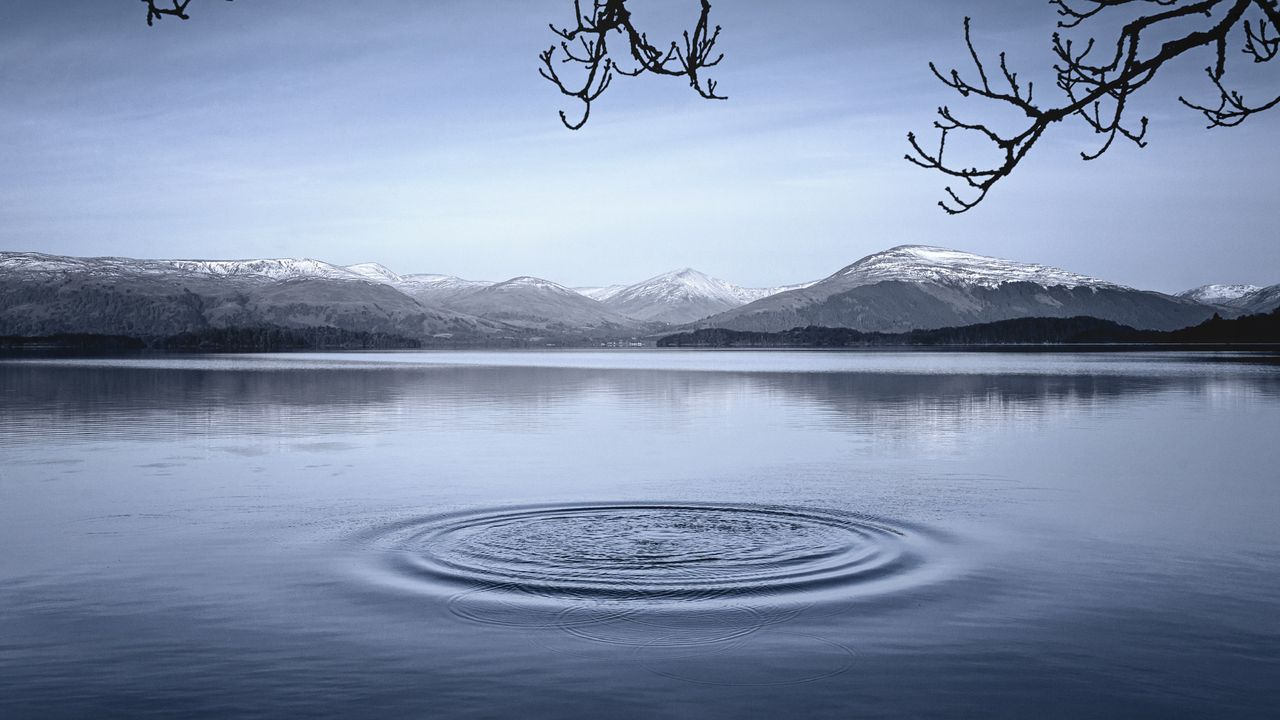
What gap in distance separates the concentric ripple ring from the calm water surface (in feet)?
0.34

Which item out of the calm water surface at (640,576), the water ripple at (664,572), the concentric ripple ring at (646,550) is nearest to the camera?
the calm water surface at (640,576)

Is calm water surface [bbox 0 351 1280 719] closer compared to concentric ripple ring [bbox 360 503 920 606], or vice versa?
calm water surface [bbox 0 351 1280 719]

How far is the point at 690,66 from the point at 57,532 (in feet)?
60.1

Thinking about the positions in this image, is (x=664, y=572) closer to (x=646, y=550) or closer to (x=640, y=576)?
(x=640, y=576)

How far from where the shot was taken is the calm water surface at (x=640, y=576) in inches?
471

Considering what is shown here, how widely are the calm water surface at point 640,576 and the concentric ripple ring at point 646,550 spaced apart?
104 millimetres

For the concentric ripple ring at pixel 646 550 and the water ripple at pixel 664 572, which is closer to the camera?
the water ripple at pixel 664 572

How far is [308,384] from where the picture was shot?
85.1 meters

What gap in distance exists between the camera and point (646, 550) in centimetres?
1920

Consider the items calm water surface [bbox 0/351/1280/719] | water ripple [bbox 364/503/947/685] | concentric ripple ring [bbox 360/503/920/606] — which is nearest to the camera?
calm water surface [bbox 0/351/1280/719]

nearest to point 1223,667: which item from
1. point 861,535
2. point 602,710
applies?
point 602,710

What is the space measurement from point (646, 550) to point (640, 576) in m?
2.05

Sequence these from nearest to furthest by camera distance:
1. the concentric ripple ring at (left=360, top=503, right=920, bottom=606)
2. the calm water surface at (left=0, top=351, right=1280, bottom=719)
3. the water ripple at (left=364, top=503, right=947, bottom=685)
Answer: the calm water surface at (left=0, top=351, right=1280, bottom=719), the water ripple at (left=364, top=503, right=947, bottom=685), the concentric ripple ring at (left=360, top=503, right=920, bottom=606)

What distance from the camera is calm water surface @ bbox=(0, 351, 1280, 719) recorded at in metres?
12.0
